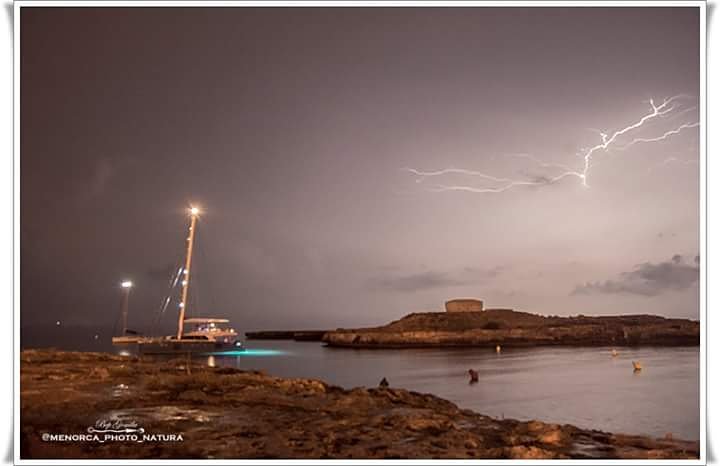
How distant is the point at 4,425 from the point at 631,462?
7025 mm

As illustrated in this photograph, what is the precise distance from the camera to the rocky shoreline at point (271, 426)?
6.10 metres

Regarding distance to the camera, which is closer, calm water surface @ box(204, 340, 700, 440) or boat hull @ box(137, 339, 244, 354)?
calm water surface @ box(204, 340, 700, 440)

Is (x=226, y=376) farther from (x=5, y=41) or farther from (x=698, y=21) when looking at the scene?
(x=698, y=21)

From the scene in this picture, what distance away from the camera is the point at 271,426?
7047 millimetres

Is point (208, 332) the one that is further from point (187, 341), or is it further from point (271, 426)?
point (271, 426)

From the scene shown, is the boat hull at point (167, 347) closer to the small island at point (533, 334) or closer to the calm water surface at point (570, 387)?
the calm water surface at point (570, 387)

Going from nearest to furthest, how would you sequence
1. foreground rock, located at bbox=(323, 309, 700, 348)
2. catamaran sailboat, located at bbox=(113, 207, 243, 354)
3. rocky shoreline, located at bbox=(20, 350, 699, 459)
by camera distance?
rocky shoreline, located at bbox=(20, 350, 699, 459), catamaran sailboat, located at bbox=(113, 207, 243, 354), foreground rock, located at bbox=(323, 309, 700, 348)

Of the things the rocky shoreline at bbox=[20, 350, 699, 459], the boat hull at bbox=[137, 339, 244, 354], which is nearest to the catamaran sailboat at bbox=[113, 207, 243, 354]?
the boat hull at bbox=[137, 339, 244, 354]

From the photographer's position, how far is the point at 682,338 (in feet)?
158

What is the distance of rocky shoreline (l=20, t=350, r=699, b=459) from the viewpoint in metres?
6.10

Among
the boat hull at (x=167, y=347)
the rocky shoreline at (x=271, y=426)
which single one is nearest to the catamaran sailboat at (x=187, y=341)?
the boat hull at (x=167, y=347)

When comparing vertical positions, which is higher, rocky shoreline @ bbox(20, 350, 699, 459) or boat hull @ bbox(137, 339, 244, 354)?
rocky shoreline @ bbox(20, 350, 699, 459)

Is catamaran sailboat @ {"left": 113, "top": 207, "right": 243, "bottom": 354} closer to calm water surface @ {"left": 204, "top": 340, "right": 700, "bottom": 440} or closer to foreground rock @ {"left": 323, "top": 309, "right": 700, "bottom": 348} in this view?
calm water surface @ {"left": 204, "top": 340, "right": 700, "bottom": 440}

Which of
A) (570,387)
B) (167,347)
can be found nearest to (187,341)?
(167,347)
